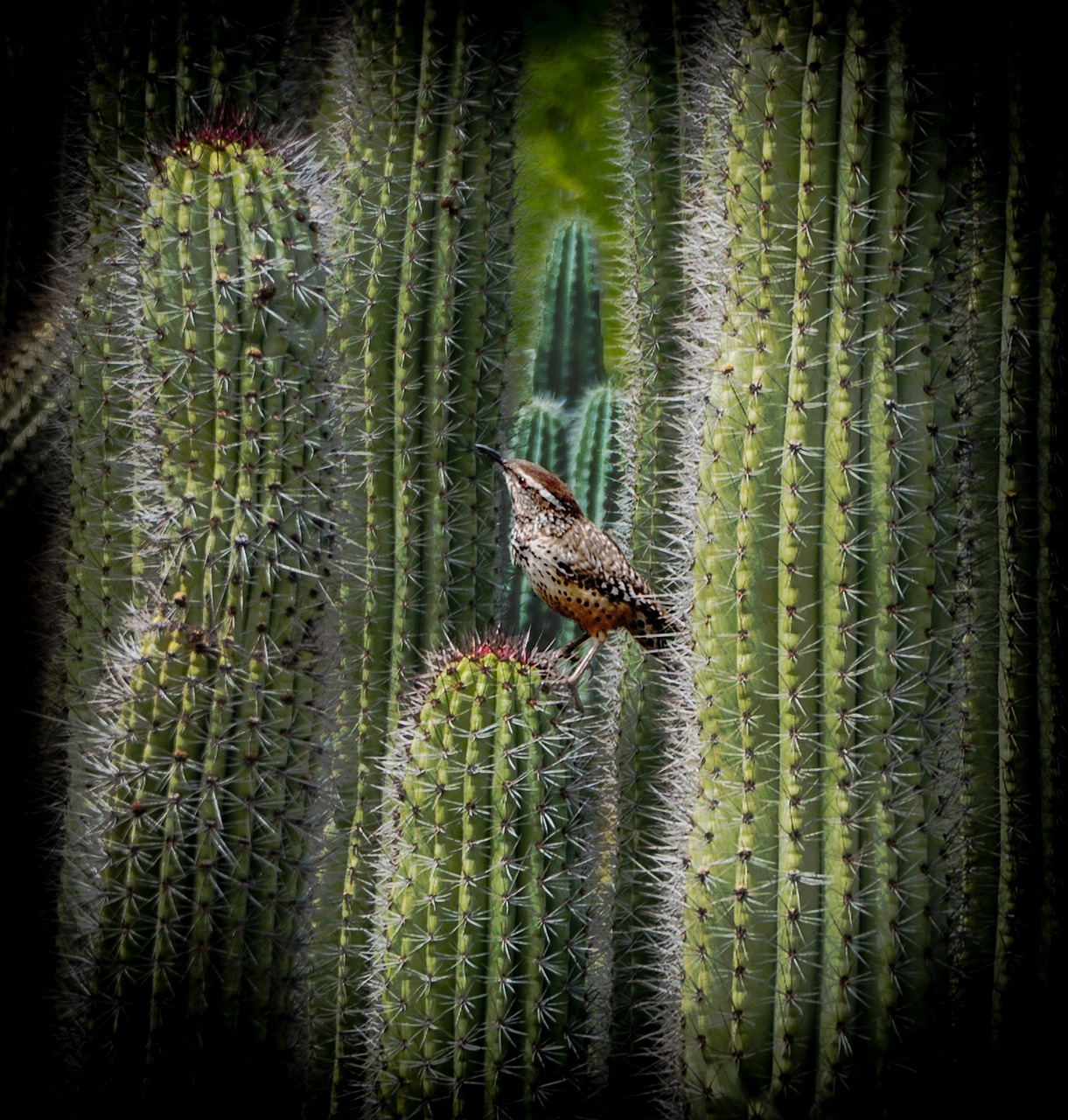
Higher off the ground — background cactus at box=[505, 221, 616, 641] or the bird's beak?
background cactus at box=[505, 221, 616, 641]

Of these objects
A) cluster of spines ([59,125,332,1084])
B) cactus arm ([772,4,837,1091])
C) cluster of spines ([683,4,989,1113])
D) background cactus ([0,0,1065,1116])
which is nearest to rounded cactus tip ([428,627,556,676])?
background cactus ([0,0,1065,1116])

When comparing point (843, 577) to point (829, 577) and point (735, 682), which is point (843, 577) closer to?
point (829, 577)

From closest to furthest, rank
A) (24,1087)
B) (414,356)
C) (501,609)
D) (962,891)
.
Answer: (962,891)
(24,1087)
(414,356)
(501,609)

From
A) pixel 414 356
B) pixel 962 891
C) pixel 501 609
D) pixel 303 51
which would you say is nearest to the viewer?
pixel 962 891

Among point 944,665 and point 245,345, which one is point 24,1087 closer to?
point 245,345

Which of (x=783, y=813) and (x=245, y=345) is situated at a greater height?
(x=245, y=345)

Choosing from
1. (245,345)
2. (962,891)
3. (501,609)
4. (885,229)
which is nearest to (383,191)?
(245,345)

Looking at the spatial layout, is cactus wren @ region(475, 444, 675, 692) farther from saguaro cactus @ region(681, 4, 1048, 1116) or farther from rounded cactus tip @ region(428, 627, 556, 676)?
saguaro cactus @ region(681, 4, 1048, 1116)

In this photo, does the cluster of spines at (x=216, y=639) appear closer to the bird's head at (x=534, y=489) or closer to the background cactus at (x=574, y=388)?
the bird's head at (x=534, y=489)

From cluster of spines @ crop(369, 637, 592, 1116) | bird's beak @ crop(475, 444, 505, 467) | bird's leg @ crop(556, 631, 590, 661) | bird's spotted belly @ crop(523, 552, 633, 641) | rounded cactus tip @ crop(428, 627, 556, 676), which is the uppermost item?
bird's beak @ crop(475, 444, 505, 467)
